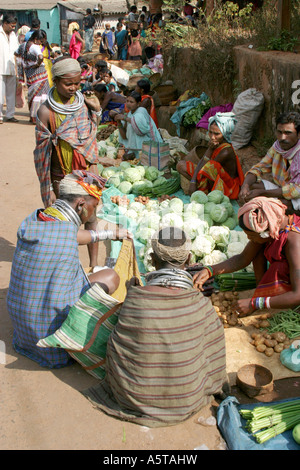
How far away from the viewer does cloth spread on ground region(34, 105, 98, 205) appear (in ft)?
13.5

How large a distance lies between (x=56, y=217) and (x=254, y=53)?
14.8 feet

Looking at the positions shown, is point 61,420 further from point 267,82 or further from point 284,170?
point 267,82

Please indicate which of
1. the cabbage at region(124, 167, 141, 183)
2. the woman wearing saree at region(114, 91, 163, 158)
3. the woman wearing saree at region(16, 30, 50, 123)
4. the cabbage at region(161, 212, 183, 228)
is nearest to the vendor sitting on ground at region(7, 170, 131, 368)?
the cabbage at region(161, 212, 183, 228)

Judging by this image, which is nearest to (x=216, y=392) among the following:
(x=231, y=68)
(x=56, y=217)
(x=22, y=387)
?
(x=22, y=387)

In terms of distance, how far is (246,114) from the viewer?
19.7 feet

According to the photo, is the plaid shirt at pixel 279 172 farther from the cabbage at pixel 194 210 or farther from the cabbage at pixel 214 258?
the cabbage at pixel 214 258

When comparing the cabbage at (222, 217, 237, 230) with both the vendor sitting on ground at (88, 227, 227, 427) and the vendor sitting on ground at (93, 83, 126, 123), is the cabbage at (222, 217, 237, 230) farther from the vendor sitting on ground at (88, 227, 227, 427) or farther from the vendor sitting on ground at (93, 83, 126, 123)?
the vendor sitting on ground at (93, 83, 126, 123)

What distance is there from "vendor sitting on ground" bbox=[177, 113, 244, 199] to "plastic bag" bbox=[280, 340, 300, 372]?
282cm

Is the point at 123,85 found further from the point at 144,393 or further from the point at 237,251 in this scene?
the point at 144,393

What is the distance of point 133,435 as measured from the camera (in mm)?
2422

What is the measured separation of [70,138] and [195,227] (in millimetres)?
1538

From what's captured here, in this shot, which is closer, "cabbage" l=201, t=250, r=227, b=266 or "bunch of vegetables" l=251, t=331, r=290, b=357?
"bunch of vegetables" l=251, t=331, r=290, b=357

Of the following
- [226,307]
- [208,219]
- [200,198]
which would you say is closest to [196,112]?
[200,198]

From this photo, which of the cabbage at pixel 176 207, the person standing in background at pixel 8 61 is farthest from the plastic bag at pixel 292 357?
the person standing in background at pixel 8 61
